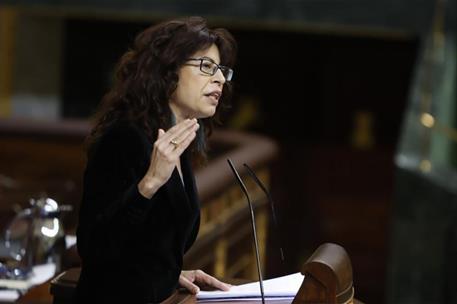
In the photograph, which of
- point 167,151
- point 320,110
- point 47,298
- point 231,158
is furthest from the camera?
point 320,110

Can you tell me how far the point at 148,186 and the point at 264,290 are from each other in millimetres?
477

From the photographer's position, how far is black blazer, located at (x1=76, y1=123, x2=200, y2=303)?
8.72ft

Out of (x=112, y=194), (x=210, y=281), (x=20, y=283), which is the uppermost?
(x=112, y=194)

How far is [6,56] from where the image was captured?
11.8 metres

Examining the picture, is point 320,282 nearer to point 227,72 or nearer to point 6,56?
point 227,72

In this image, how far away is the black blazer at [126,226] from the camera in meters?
2.66

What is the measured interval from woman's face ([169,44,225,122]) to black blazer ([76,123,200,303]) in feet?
0.36

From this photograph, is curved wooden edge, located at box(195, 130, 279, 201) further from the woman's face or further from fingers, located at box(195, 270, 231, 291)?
the woman's face

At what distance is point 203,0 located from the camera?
10.8 meters

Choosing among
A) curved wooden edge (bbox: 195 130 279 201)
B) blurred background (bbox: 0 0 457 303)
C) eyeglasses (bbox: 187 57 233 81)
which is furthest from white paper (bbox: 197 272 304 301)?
blurred background (bbox: 0 0 457 303)

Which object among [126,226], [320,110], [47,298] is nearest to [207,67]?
[126,226]

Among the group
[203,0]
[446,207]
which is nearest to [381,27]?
[203,0]

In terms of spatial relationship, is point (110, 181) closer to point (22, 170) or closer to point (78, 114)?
point (22, 170)

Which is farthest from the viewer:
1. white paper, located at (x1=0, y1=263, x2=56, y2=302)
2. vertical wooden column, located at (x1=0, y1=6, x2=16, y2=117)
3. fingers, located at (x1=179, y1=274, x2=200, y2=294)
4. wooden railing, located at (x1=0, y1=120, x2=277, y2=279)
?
vertical wooden column, located at (x1=0, y1=6, x2=16, y2=117)
